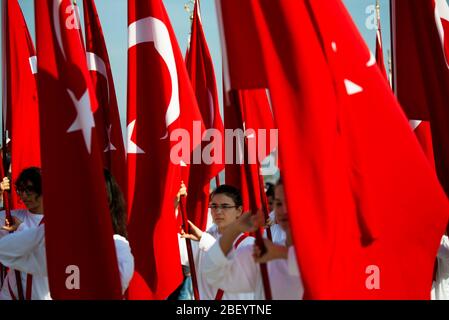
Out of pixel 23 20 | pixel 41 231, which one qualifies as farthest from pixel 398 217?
pixel 23 20

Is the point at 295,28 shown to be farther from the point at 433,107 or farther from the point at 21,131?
the point at 21,131

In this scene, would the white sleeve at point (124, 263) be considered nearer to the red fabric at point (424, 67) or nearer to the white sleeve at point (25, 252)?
the white sleeve at point (25, 252)

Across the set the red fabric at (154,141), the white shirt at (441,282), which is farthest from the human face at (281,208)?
the white shirt at (441,282)

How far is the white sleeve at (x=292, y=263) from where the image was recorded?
10.1 feet

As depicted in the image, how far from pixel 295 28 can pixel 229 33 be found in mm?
312

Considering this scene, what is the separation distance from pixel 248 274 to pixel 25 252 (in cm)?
138

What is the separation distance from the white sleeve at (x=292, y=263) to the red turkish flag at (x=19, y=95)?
2.99 metres

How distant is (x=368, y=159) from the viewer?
10.6ft

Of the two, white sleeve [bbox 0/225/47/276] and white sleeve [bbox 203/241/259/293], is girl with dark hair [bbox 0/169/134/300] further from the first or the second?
Answer: white sleeve [bbox 203/241/259/293]

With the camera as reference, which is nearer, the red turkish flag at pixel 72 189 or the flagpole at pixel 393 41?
the red turkish flag at pixel 72 189

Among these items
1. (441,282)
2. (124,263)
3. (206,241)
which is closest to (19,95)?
(206,241)

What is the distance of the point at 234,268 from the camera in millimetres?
3260

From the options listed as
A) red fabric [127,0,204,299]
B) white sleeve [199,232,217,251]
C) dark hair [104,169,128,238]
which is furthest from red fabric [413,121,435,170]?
dark hair [104,169,128,238]

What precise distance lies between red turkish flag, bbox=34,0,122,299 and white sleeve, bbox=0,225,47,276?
0.98 ft
